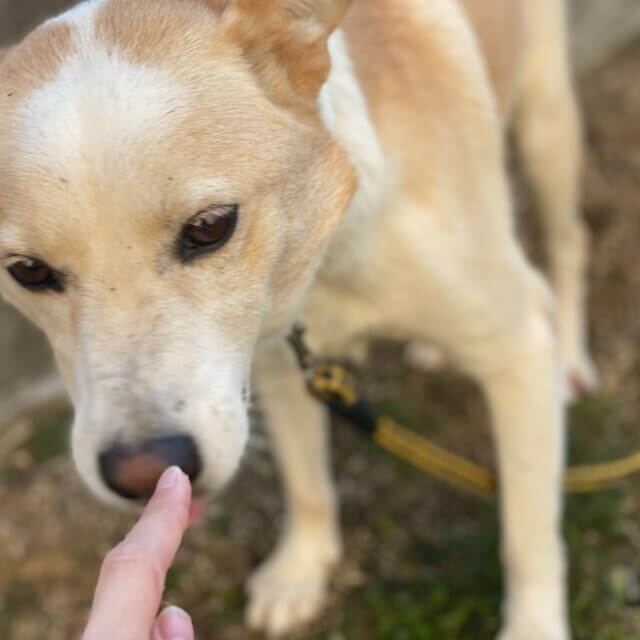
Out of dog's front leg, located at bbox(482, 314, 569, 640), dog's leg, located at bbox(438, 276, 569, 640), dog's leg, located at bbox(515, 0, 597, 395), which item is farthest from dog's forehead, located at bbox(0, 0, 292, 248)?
dog's leg, located at bbox(515, 0, 597, 395)

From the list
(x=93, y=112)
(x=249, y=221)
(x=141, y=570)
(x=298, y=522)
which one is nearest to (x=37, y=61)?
(x=93, y=112)

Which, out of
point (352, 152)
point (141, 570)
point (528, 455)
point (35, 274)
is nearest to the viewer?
point (141, 570)

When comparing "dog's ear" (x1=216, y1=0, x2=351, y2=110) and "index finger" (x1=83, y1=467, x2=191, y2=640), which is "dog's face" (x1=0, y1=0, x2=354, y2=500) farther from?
"index finger" (x1=83, y1=467, x2=191, y2=640)

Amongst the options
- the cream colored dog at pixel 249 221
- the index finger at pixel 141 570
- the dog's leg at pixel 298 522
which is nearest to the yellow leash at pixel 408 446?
the cream colored dog at pixel 249 221

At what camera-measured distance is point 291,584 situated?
2.88m

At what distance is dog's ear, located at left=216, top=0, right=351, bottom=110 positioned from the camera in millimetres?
1743

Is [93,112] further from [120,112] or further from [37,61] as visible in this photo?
[37,61]

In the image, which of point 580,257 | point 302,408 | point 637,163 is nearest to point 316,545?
point 302,408

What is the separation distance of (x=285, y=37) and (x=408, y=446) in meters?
1.23

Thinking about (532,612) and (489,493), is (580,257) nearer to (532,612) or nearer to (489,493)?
(489,493)

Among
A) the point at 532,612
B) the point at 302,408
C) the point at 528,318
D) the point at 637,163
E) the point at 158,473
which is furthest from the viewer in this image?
the point at 637,163

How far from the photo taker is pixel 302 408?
274 cm

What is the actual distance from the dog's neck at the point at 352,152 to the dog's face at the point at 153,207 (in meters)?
0.18

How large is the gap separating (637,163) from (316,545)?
2.27 m
